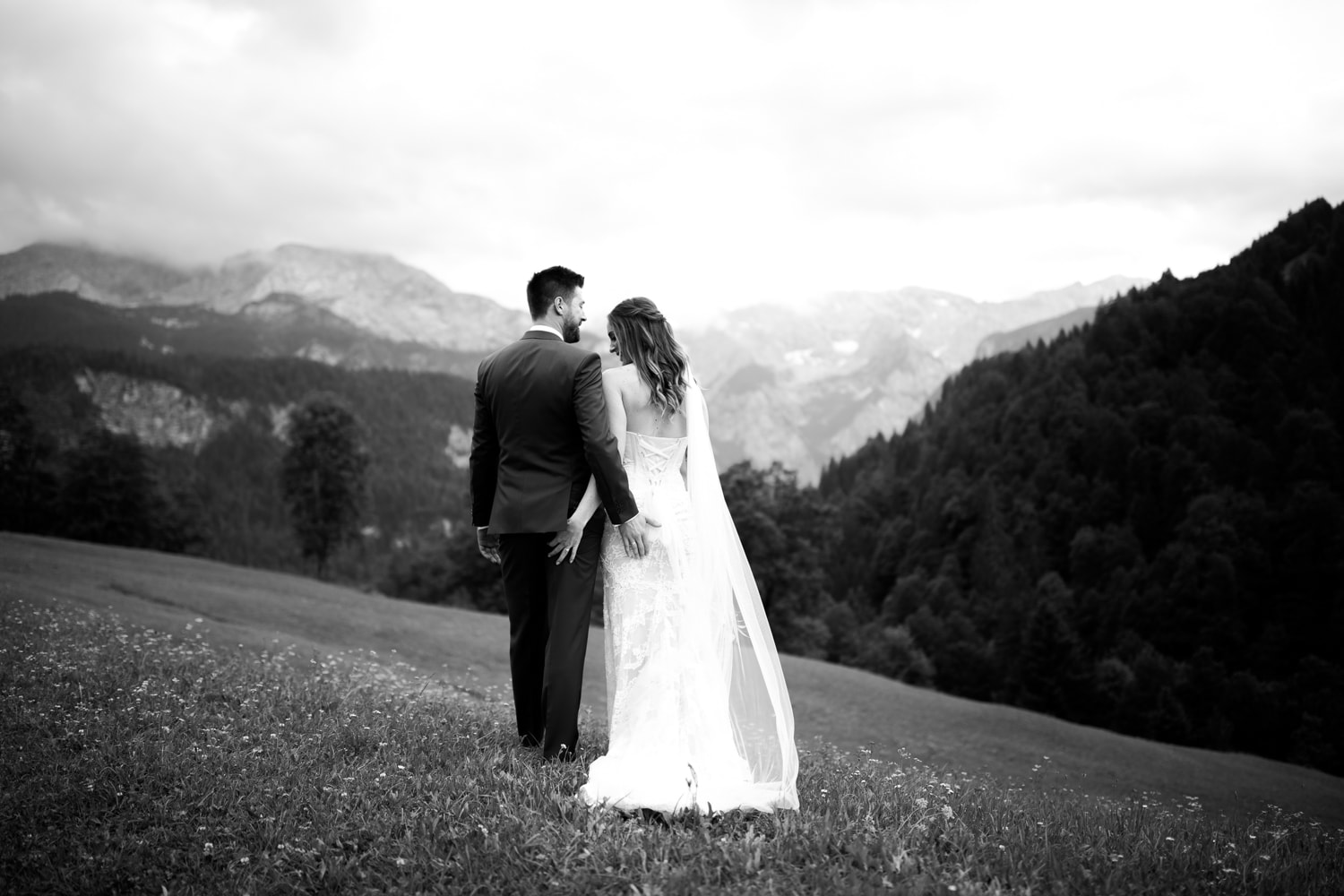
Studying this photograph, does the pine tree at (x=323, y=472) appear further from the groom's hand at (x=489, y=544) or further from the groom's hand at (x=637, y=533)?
the groom's hand at (x=637, y=533)

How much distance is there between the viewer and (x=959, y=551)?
11356 cm

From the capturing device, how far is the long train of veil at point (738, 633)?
21.0 ft

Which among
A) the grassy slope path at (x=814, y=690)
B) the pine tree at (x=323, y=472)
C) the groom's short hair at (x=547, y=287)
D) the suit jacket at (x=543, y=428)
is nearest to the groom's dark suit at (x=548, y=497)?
the suit jacket at (x=543, y=428)

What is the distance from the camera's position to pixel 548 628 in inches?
285

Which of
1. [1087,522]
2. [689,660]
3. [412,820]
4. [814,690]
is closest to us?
[412,820]

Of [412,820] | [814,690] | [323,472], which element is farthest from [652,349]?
[323,472]

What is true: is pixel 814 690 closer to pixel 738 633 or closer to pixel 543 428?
pixel 738 633

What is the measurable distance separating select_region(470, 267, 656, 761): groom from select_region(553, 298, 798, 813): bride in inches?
8.5

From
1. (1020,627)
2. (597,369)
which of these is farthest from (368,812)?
(1020,627)

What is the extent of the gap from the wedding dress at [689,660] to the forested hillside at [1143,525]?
49.9 meters

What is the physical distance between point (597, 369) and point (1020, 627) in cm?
8552

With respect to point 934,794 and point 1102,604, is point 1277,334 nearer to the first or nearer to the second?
point 1102,604

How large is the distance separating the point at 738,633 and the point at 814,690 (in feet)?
68.2

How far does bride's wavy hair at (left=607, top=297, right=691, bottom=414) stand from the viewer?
7.04 metres
